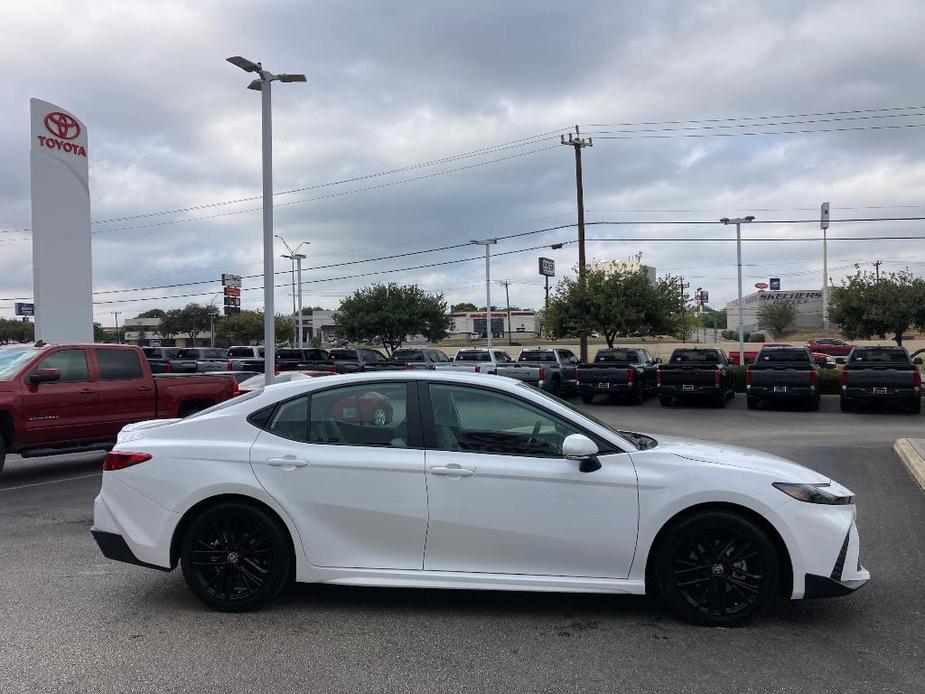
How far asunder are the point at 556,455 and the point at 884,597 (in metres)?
2.56

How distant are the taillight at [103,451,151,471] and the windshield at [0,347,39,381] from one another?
5.77m

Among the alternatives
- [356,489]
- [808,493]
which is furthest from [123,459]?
[808,493]

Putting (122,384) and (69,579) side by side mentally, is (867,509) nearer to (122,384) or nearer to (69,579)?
(69,579)

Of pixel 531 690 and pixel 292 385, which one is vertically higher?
pixel 292 385

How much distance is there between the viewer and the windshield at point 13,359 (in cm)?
966

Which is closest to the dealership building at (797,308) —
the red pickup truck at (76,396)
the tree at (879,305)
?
the tree at (879,305)

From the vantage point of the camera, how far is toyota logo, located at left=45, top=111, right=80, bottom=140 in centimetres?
2442

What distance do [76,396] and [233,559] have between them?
664cm

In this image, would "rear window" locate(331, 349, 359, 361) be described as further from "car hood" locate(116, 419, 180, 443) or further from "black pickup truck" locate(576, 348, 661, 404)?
"car hood" locate(116, 419, 180, 443)

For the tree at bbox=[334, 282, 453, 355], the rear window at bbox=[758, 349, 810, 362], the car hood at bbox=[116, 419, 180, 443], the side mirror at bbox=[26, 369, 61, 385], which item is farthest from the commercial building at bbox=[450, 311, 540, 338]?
the car hood at bbox=[116, 419, 180, 443]

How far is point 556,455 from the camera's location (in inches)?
182

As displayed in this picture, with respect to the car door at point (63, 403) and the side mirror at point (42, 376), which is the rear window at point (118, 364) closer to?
the car door at point (63, 403)

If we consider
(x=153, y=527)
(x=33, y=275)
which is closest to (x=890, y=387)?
(x=153, y=527)

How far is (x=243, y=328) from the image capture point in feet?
305
